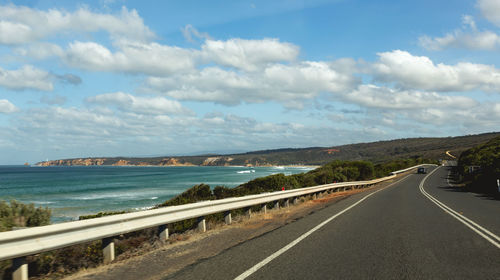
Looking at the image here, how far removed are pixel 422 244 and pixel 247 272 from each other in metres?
4.20

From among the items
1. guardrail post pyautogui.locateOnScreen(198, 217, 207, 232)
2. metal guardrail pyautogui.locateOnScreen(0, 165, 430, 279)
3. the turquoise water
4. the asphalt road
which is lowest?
the turquoise water

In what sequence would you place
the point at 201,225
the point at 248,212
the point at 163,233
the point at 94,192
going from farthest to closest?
the point at 94,192
the point at 248,212
the point at 201,225
the point at 163,233

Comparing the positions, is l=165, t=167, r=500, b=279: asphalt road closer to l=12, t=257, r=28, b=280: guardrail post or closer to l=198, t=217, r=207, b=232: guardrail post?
l=198, t=217, r=207, b=232: guardrail post

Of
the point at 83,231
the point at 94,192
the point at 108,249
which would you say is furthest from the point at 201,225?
the point at 94,192

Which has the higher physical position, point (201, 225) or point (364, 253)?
point (201, 225)

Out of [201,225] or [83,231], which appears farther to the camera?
[201,225]

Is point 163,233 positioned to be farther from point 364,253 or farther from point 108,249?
point 364,253

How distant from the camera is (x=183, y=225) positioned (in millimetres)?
14258

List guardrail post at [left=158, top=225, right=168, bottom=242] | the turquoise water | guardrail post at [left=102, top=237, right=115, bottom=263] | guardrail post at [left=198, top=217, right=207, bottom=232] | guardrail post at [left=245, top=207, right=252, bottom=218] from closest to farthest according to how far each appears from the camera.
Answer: guardrail post at [left=102, top=237, right=115, bottom=263]
guardrail post at [left=158, top=225, right=168, bottom=242]
guardrail post at [left=198, top=217, right=207, bottom=232]
guardrail post at [left=245, top=207, right=252, bottom=218]
the turquoise water

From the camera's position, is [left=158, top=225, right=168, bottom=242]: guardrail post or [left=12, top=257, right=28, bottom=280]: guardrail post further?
[left=158, top=225, right=168, bottom=242]: guardrail post

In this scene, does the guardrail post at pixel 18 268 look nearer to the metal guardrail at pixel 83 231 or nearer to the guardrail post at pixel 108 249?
the metal guardrail at pixel 83 231

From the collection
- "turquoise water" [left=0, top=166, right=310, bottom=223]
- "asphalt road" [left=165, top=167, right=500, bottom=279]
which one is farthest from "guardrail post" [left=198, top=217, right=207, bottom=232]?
"turquoise water" [left=0, top=166, right=310, bottom=223]

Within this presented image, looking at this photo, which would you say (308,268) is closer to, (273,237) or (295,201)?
(273,237)

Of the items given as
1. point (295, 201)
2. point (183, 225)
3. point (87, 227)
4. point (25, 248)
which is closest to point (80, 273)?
point (87, 227)
